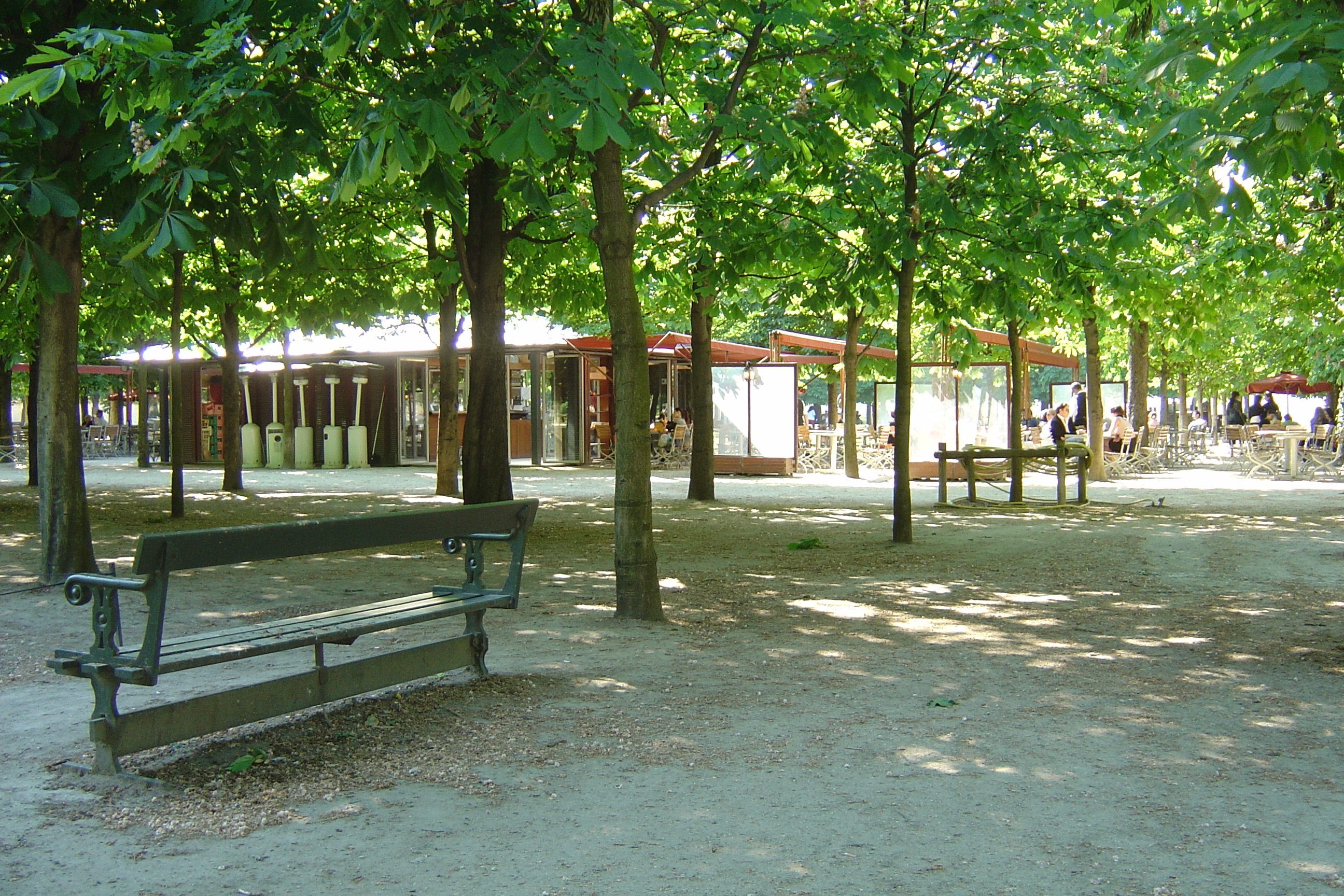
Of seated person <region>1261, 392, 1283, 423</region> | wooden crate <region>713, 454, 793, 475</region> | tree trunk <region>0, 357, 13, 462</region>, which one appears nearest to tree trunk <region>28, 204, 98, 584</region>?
wooden crate <region>713, 454, 793, 475</region>

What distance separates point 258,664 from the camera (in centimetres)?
643

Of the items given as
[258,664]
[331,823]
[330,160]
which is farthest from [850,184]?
[331,823]

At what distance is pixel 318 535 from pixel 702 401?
12389 mm

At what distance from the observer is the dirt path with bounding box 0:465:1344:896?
11.8 feet

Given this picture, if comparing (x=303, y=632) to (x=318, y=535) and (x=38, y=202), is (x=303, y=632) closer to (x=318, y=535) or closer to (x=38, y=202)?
(x=318, y=535)

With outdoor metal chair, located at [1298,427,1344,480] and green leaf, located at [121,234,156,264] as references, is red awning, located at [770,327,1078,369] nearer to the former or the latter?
outdoor metal chair, located at [1298,427,1344,480]

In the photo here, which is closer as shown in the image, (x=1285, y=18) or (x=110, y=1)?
(x=1285, y=18)

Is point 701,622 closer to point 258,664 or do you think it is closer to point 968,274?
point 258,664

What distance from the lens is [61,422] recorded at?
29.9ft

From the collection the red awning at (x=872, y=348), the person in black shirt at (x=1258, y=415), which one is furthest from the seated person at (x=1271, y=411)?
the red awning at (x=872, y=348)

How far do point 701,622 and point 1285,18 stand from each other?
15.4 ft

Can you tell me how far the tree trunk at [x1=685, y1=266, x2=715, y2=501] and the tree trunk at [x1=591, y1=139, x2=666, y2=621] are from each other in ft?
28.7

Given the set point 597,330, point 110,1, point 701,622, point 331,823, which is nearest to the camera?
point 331,823

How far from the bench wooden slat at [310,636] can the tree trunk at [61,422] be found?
15.3 feet
